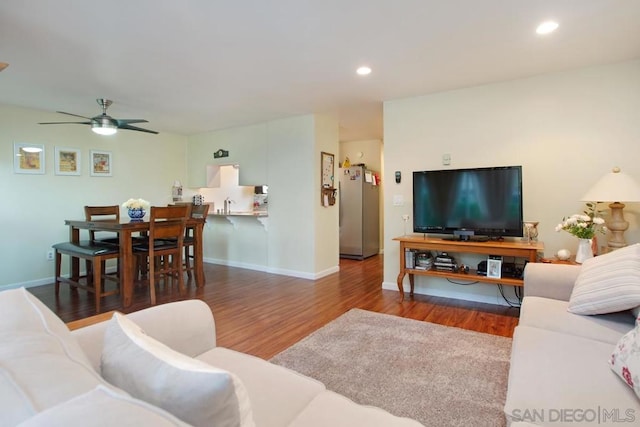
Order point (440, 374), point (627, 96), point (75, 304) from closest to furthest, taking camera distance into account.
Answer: point (440, 374) → point (627, 96) → point (75, 304)

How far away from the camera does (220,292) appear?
3998mm

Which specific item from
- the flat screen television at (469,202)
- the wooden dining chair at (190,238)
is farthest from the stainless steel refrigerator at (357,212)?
the wooden dining chair at (190,238)

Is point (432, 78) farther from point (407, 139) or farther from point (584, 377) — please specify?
point (584, 377)

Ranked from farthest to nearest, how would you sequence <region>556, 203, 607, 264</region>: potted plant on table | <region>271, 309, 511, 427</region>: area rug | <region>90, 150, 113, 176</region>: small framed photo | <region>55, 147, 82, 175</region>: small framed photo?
<region>90, 150, 113, 176</region>: small framed photo < <region>55, 147, 82, 175</region>: small framed photo < <region>556, 203, 607, 264</region>: potted plant on table < <region>271, 309, 511, 427</region>: area rug

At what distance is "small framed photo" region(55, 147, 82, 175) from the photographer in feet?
15.0

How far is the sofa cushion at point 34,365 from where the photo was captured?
52 centimetres

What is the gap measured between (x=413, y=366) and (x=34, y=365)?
6.70 feet

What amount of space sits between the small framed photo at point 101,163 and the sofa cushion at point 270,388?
4754 mm

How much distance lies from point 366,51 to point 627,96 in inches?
91.5

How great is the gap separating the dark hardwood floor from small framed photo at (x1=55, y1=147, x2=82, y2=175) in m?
1.58

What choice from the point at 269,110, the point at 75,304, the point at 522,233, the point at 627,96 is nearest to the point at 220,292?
the point at 75,304

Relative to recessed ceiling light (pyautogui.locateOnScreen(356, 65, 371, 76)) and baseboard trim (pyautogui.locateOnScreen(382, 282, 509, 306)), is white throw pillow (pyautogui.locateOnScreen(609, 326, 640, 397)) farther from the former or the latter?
recessed ceiling light (pyautogui.locateOnScreen(356, 65, 371, 76))

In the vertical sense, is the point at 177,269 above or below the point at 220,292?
above

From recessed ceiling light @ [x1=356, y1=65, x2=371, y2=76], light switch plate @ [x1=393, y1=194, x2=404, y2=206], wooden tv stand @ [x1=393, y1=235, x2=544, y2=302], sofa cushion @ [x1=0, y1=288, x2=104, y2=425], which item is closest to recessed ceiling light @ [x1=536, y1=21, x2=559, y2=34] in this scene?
recessed ceiling light @ [x1=356, y1=65, x2=371, y2=76]
